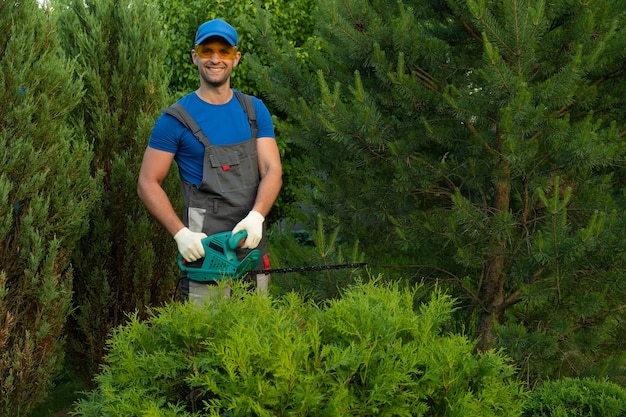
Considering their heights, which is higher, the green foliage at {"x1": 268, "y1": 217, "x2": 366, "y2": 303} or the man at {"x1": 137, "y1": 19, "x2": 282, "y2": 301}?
the man at {"x1": 137, "y1": 19, "x2": 282, "y2": 301}

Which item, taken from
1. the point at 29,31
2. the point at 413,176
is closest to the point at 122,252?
the point at 29,31

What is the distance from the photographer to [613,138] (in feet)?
13.8

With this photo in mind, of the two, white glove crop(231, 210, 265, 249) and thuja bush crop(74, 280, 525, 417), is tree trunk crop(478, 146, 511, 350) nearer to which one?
white glove crop(231, 210, 265, 249)

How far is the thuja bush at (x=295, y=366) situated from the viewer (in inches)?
92.4

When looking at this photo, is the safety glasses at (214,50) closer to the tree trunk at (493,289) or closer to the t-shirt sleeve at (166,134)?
the t-shirt sleeve at (166,134)

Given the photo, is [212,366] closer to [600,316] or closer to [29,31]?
[29,31]

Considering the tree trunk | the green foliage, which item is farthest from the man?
the tree trunk

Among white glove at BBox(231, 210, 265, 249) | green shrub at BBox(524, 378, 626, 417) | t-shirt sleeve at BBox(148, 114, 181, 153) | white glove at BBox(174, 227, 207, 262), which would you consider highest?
t-shirt sleeve at BBox(148, 114, 181, 153)

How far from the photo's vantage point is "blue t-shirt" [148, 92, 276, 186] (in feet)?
13.1

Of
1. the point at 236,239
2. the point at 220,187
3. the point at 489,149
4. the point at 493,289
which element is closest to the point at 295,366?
the point at 236,239

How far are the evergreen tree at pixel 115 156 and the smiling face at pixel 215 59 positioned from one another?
1.49m

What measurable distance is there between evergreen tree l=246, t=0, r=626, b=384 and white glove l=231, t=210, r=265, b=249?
77 cm

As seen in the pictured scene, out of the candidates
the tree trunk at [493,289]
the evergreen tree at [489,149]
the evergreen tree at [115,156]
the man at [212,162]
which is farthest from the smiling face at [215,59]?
the tree trunk at [493,289]

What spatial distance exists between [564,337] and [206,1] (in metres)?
7.32
